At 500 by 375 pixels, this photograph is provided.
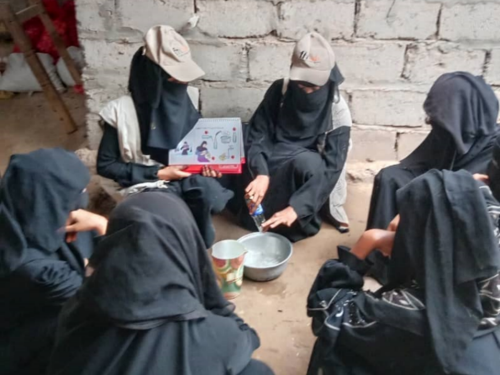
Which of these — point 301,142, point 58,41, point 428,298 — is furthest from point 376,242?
point 58,41

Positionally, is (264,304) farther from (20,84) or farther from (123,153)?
(20,84)

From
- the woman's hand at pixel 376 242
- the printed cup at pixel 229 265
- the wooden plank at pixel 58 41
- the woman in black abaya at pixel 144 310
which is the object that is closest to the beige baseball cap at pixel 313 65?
the printed cup at pixel 229 265

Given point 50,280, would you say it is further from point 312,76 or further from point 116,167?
point 312,76

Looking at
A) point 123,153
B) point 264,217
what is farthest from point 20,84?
point 264,217

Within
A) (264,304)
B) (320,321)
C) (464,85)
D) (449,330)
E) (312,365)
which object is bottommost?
(264,304)

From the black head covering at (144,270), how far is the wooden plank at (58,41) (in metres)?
3.41

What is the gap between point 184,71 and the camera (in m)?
3.13

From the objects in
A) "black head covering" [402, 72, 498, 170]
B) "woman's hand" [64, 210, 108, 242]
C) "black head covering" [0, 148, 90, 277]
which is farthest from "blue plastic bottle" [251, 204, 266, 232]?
"black head covering" [0, 148, 90, 277]

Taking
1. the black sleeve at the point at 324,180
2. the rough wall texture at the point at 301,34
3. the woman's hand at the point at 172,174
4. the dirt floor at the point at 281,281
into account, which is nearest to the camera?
the dirt floor at the point at 281,281

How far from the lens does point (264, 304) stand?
2963 millimetres

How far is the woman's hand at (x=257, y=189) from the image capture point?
3219 millimetres

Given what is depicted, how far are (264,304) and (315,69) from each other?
1.32 m

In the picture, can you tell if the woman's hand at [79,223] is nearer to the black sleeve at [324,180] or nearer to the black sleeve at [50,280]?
the black sleeve at [50,280]

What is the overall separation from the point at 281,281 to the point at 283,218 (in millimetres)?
343
